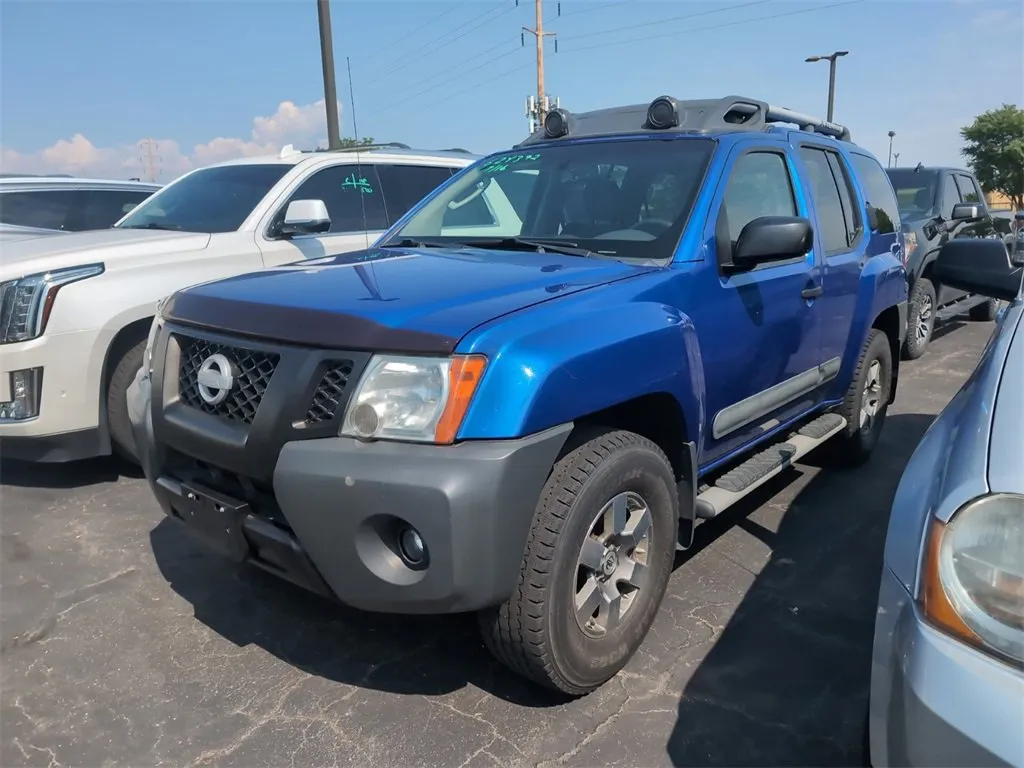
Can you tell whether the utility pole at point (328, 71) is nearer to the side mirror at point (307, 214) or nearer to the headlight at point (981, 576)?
the side mirror at point (307, 214)

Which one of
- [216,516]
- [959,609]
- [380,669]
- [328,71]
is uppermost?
[328,71]

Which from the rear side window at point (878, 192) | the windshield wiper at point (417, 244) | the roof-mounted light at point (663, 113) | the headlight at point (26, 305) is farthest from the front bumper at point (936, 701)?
the headlight at point (26, 305)

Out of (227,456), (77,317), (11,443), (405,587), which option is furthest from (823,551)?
(11,443)

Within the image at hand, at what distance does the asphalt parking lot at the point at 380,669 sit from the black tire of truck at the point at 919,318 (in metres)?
4.54

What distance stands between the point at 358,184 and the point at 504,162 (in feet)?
7.36

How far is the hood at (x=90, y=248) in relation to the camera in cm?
395

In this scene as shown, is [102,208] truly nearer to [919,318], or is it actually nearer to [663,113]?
[663,113]

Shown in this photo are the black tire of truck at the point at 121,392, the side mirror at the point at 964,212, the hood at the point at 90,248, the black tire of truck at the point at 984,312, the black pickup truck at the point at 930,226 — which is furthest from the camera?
the black tire of truck at the point at 984,312

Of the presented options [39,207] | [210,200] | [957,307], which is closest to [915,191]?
[957,307]

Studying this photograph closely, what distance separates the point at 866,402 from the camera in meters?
4.61

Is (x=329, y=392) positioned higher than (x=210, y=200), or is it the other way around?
(x=210, y=200)

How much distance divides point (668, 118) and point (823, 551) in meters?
2.09

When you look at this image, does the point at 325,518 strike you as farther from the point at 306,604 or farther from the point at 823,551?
the point at 823,551

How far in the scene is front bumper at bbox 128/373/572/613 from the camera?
6.36ft
